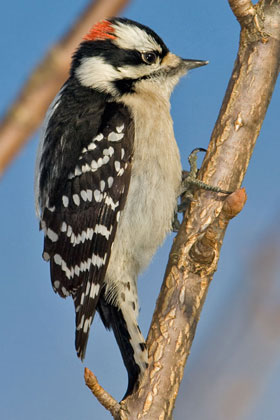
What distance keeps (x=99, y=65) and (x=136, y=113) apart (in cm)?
43

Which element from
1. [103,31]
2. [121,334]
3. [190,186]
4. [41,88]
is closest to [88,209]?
[190,186]

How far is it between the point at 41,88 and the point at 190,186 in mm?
1427

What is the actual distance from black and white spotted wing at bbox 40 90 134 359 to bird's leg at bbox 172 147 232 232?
0.28 meters

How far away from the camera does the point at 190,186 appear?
105 inches

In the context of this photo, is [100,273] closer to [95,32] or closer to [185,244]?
[185,244]

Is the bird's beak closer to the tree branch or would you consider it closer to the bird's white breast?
the bird's white breast

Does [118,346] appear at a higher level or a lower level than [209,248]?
lower

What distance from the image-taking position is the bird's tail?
2340 millimetres

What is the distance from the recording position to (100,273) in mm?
2568

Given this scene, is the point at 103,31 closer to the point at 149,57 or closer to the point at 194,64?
the point at 149,57

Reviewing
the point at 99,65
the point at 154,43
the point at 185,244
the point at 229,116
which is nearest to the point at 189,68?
the point at 154,43

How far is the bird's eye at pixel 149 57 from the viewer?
10.0 feet

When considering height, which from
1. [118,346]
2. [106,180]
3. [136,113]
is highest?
[136,113]

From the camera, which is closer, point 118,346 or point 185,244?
point 185,244
